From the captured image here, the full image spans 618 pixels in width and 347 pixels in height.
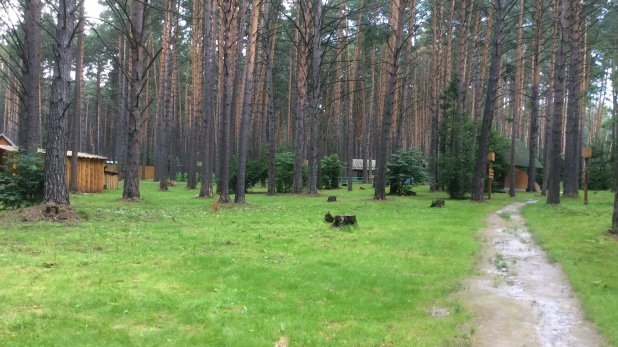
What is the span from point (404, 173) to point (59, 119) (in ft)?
58.0

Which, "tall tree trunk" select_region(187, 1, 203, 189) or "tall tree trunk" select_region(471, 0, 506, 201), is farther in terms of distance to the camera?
"tall tree trunk" select_region(187, 1, 203, 189)

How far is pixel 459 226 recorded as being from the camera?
490 inches

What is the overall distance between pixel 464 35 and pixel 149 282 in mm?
25168

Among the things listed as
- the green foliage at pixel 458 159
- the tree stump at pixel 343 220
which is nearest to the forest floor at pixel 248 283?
the tree stump at pixel 343 220

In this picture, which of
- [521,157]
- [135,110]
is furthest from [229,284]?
[521,157]

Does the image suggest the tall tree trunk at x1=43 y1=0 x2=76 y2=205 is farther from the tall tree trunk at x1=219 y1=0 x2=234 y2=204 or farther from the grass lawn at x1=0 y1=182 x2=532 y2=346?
the tall tree trunk at x1=219 y1=0 x2=234 y2=204

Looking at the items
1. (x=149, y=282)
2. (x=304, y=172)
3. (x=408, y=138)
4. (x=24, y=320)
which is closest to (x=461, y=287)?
(x=149, y=282)

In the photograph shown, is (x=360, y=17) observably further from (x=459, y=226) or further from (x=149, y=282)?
(x=149, y=282)

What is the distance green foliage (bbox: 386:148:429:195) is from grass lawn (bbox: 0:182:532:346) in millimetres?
14339

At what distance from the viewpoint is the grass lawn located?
4312mm

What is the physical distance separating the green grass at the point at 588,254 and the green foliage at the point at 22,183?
12.6 meters

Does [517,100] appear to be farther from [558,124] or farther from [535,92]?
[558,124]

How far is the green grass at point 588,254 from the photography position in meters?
5.37

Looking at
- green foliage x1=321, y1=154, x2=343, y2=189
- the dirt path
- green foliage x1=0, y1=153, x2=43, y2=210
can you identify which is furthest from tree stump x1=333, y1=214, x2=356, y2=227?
green foliage x1=321, y1=154, x2=343, y2=189
